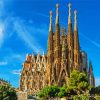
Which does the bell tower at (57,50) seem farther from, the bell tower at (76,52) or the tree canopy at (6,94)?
the tree canopy at (6,94)

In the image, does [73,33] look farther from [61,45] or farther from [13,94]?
[13,94]

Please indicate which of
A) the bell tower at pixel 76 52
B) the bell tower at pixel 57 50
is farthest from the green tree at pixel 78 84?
the bell tower at pixel 57 50

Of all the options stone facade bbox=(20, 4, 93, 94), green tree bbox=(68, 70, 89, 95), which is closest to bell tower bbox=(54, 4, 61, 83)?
stone facade bbox=(20, 4, 93, 94)

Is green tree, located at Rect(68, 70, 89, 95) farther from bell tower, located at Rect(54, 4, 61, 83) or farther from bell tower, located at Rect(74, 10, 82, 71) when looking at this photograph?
bell tower, located at Rect(54, 4, 61, 83)

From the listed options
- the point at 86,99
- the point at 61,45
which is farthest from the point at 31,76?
the point at 86,99

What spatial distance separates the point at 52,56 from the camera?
271 feet

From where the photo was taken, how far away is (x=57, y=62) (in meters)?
80.9

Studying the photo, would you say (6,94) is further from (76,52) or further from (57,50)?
(76,52)

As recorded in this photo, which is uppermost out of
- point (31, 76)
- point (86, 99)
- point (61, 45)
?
point (61, 45)

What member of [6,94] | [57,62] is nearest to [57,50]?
[57,62]

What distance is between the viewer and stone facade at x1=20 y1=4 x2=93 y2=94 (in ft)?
263

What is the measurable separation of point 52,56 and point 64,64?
3.94 m

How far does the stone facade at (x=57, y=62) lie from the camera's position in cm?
8012

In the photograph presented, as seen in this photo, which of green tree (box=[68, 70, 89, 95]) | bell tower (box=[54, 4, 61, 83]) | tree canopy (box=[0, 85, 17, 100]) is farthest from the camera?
bell tower (box=[54, 4, 61, 83])
